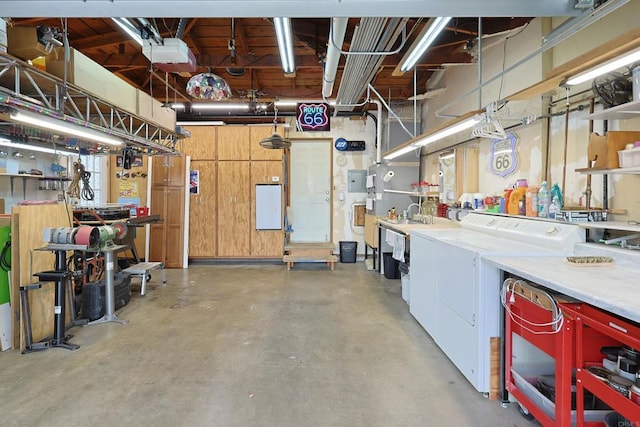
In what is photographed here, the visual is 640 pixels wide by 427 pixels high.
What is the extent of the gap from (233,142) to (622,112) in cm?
608

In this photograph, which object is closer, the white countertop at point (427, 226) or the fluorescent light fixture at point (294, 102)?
the white countertop at point (427, 226)

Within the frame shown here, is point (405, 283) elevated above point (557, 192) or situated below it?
below

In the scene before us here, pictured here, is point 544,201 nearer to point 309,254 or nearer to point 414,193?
point 414,193

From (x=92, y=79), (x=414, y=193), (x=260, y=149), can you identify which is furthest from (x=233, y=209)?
(x=92, y=79)

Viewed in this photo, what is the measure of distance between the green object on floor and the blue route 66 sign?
503cm

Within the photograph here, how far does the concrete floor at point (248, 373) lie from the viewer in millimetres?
2170

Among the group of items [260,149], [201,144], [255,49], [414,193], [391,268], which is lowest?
[391,268]

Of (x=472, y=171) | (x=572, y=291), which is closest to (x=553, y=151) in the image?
(x=472, y=171)

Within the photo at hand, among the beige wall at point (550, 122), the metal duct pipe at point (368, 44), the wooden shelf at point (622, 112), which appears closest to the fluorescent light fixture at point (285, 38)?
the metal duct pipe at point (368, 44)

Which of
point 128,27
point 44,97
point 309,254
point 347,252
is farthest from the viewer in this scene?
point 347,252

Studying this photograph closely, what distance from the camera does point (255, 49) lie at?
5.32 m

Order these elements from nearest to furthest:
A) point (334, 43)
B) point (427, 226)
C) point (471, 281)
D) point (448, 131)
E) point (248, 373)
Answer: point (471, 281), point (248, 373), point (334, 43), point (448, 131), point (427, 226)

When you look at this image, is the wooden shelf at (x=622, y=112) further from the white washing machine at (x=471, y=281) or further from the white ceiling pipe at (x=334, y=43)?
the white ceiling pipe at (x=334, y=43)

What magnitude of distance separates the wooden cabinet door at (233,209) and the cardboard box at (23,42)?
4259 mm
